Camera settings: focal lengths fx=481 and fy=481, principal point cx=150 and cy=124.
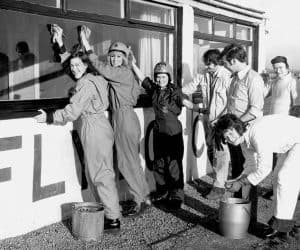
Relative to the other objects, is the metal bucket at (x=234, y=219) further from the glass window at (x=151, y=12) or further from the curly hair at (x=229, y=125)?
the glass window at (x=151, y=12)

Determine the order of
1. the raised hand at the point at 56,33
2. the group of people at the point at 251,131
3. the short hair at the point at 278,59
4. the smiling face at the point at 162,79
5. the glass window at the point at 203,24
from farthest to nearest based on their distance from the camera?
the glass window at the point at 203,24, the short hair at the point at 278,59, the smiling face at the point at 162,79, the raised hand at the point at 56,33, the group of people at the point at 251,131

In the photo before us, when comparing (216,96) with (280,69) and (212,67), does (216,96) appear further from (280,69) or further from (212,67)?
(280,69)

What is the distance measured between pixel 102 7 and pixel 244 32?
4.24 meters

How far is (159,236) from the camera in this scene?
528 cm

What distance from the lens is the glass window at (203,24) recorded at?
26.6ft

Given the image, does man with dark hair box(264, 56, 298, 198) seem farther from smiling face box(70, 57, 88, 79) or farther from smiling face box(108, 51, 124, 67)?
smiling face box(70, 57, 88, 79)

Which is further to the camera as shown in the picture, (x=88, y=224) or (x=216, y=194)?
(x=216, y=194)

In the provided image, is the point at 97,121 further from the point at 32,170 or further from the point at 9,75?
the point at 9,75

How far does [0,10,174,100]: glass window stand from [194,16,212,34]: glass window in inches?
29.6

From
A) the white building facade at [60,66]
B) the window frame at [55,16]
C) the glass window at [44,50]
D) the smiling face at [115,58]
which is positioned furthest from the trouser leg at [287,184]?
the glass window at [44,50]

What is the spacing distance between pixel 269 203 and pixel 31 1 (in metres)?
4.12

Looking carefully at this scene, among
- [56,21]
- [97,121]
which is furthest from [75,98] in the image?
[56,21]

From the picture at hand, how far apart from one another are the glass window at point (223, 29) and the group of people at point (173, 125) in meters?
1.78

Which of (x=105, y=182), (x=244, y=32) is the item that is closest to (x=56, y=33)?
(x=105, y=182)
